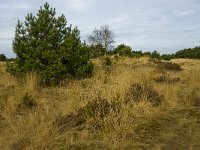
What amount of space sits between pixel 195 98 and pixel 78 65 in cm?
459

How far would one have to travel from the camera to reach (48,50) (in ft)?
40.9

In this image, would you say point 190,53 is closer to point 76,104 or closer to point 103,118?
point 76,104

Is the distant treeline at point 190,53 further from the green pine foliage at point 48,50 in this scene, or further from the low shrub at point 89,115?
the low shrub at point 89,115

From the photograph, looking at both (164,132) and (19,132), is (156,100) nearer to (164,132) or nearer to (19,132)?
(164,132)

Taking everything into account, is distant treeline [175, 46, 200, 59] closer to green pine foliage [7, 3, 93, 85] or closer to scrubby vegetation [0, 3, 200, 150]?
scrubby vegetation [0, 3, 200, 150]

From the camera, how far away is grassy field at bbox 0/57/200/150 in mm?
6246

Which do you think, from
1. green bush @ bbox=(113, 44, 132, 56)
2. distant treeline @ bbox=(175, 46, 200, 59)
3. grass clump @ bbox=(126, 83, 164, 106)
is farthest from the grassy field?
distant treeline @ bbox=(175, 46, 200, 59)

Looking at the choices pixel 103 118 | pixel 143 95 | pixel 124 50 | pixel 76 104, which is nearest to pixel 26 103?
pixel 76 104

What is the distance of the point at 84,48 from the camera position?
13805mm

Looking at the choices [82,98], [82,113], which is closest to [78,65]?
[82,98]

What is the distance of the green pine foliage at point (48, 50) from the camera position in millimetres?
12438

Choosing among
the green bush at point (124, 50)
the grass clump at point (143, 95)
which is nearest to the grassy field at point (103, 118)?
the grass clump at point (143, 95)

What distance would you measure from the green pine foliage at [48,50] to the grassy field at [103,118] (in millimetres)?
1284

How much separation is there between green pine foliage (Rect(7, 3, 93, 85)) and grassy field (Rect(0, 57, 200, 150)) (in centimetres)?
128
